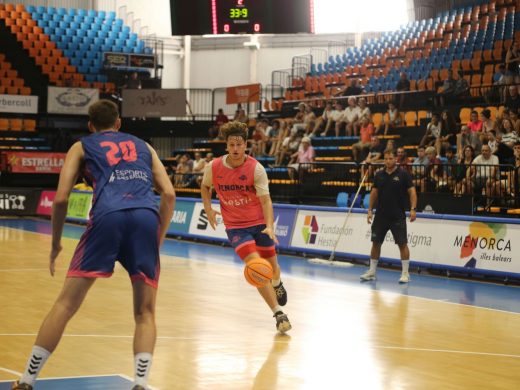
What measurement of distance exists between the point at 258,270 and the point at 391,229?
5678 millimetres

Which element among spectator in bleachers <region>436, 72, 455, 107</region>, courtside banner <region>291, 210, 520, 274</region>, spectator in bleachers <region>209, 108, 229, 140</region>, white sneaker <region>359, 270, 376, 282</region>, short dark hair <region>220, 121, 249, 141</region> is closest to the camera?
short dark hair <region>220, 121, 249, 141</region>

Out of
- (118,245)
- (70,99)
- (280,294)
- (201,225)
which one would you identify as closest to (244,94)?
(70,99)

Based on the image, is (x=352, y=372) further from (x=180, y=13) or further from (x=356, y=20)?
(x=356, y=20)

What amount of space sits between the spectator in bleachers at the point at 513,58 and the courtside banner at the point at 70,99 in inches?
625

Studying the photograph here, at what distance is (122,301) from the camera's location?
11703 millimetres

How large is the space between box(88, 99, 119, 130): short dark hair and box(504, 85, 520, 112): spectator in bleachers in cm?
1714

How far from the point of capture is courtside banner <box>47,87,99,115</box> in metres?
33.5

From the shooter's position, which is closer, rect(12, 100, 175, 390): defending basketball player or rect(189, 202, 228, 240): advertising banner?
rect(12, 100, 175, 390): defending basketball player

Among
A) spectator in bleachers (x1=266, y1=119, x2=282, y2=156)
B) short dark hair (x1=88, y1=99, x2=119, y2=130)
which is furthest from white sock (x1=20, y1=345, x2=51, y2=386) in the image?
spectator in bleachers (x1=266, y1=119, x2=282, y2=156)

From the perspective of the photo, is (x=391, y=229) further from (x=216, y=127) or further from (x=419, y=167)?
(x=216, y=127)

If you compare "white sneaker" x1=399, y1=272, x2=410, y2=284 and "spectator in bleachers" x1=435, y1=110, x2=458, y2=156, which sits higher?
"spectator in bleachers" x1=435, y1=110, x2=458, y2=156

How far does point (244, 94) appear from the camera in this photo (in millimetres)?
Answer: 32781

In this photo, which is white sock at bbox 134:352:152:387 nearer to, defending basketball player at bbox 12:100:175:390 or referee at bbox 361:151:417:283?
defending basketball player at bbox 12:100:175:390

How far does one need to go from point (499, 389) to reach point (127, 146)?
354 centimetres
